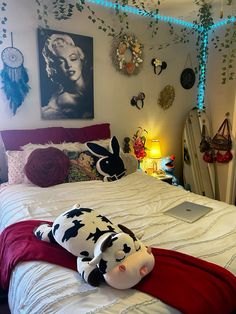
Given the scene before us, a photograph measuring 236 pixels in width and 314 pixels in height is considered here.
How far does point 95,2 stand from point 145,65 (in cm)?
89

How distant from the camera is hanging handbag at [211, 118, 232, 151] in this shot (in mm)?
3057

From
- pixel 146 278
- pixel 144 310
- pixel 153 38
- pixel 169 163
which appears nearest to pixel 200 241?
pixel 146 278

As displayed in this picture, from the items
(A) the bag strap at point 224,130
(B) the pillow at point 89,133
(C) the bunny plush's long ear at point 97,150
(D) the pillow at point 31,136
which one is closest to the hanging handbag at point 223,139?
(A) the bag strap at point 224,130

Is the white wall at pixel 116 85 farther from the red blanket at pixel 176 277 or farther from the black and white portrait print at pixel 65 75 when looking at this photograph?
the red blanket at pixel 176 277

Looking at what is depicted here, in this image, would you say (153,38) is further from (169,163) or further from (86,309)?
(86,309)

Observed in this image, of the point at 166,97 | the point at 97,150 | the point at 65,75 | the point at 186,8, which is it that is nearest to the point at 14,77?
the point at 65,75

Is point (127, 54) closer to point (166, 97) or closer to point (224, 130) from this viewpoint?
point (166, 97)

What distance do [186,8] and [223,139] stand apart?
1571mm

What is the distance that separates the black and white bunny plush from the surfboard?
1327 millimetres

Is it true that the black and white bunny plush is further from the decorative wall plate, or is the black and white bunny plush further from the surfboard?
the surfboard

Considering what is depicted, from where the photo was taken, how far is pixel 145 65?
3076 millimetres

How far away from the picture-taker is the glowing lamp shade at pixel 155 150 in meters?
3.13

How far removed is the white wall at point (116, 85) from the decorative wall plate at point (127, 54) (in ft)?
0.24

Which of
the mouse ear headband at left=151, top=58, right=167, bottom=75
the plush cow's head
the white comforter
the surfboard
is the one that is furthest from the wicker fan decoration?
the plush cow's head
